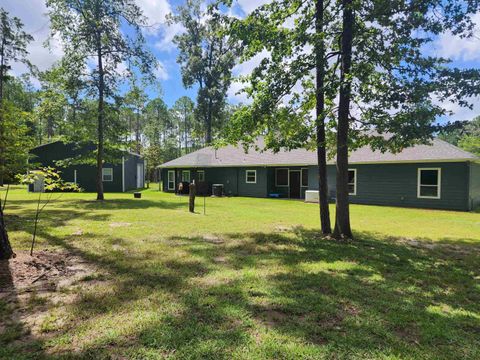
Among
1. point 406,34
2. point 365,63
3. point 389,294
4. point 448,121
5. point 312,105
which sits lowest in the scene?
point 389,294

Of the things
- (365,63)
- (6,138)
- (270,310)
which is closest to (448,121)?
(365,63)

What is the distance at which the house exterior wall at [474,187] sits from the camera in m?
13.8

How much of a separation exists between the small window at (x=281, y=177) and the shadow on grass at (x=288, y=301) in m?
14.1

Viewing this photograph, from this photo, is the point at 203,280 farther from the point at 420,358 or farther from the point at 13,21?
the point at 13,21

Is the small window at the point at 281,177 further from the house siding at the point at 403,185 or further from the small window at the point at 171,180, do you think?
the small window at the point at 171,180

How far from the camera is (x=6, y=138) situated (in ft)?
35.0

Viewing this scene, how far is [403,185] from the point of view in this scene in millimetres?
15148

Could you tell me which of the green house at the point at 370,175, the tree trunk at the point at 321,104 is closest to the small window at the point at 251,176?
the green house at the point at 370,175

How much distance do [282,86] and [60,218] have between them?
27.1 feet

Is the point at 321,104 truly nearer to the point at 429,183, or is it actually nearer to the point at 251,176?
the point at 429,183

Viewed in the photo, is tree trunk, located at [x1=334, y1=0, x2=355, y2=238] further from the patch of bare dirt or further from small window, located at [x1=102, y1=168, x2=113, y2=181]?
small window, located at [x1=102, y1=168, x2=113, y2=181]

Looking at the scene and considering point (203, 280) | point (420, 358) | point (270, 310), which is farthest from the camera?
point (203, 280)

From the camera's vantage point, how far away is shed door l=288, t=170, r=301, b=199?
786 inches

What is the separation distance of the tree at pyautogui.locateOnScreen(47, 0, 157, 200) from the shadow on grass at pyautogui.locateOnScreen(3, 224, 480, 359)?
41.4ft
